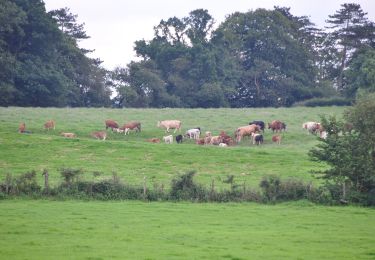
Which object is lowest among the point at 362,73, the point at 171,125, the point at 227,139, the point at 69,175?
the point at 69,175

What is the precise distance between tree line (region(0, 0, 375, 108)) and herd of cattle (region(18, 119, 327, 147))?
22.4 metres

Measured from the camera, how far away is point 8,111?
70250mm

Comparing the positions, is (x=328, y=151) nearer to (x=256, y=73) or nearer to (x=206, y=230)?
(x=206, y=230)

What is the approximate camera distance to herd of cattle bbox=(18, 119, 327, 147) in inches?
2324

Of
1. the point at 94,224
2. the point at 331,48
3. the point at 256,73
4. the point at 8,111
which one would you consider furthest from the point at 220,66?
the point at 94,224

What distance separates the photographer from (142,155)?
50656 mm

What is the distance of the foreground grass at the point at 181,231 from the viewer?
23.1 meters

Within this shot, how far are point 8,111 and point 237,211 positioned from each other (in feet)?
133

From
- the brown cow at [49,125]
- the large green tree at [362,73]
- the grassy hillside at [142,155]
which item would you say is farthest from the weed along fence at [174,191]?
the large green tree at [362,73]

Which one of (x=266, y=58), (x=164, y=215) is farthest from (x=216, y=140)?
(x=266, y=58)

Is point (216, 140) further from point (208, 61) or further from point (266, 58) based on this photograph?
point (266, 58)

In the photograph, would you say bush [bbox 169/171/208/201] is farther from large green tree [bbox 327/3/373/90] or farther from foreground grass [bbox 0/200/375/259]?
large green tree [bbox 327/3/373/90]

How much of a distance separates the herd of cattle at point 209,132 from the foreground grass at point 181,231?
2208 centimetres

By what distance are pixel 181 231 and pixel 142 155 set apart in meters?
23.3
